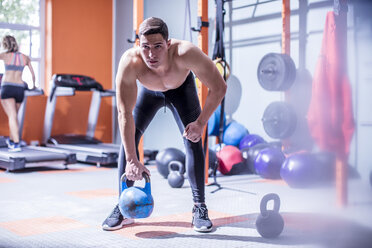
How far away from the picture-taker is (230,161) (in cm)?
445

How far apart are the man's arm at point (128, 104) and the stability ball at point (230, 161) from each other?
2.53m

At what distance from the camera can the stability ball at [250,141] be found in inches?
186

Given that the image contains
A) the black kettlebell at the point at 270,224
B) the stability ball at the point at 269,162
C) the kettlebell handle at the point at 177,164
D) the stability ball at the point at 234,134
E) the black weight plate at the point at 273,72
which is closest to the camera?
Result: the black kettlebell at the point at 270,224

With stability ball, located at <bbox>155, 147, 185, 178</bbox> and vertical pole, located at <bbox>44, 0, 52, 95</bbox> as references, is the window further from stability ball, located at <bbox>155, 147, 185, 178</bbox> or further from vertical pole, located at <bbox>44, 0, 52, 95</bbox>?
stability ball, located at <bbox>155, 147, 185, 178</bbox>

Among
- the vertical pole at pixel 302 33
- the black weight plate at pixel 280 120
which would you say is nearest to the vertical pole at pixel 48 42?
the black weight plate at pixel 280 120

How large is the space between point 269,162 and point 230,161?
0.54 metres

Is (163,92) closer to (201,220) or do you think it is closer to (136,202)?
(136,202)

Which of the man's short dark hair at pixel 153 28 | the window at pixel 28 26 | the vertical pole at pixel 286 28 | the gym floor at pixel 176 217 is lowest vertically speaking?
the gym floor at pixel 176 217

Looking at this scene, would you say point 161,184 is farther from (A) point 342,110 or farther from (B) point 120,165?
(A) point 342,110

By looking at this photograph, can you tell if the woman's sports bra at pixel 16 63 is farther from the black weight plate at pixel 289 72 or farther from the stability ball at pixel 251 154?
the black weight plate at pixel 289 72

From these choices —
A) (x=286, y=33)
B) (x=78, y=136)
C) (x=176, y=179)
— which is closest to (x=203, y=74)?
(x=176, y=179)

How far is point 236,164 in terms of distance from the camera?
447 cm

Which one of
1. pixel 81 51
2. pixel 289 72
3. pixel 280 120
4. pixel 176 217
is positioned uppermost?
pixel 81 51

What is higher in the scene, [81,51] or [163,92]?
[81,51]
